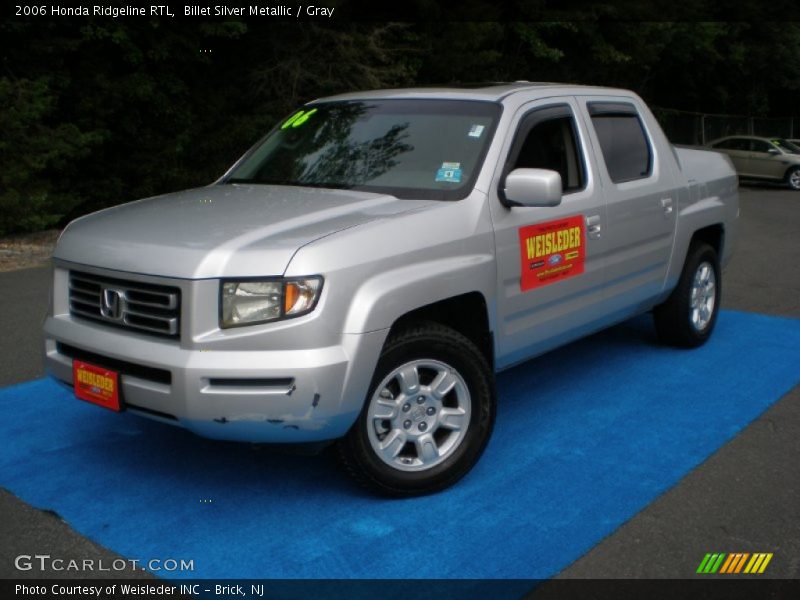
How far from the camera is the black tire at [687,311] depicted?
253 inches

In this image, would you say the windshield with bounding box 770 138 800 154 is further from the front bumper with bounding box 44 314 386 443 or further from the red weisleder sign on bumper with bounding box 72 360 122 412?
Answer: the red weisleder sign on bumper with bounding box 72 360 122 412

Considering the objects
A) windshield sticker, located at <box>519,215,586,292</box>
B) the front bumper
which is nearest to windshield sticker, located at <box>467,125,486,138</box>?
windshield sticker, located at <box>519,215,586,292</box>

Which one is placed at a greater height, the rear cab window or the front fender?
the rear cab window

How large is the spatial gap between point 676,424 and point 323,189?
2.34m

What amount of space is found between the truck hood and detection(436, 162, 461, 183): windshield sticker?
0.23m

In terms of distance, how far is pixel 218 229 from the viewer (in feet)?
13.1

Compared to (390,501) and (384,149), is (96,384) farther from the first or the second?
(384,149)

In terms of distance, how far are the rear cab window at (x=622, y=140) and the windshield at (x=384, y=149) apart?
3.18 feet

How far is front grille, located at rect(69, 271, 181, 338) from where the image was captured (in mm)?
3775

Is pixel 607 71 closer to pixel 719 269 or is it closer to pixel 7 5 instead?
pixel 7 5

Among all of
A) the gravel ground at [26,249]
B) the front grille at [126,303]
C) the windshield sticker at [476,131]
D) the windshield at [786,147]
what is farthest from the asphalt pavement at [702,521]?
the windshield at [786,147]

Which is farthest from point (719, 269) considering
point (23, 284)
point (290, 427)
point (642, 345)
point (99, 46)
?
point (99, 46)

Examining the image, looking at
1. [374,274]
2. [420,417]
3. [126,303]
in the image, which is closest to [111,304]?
[126,303]

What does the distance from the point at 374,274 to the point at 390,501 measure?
1051 mm
